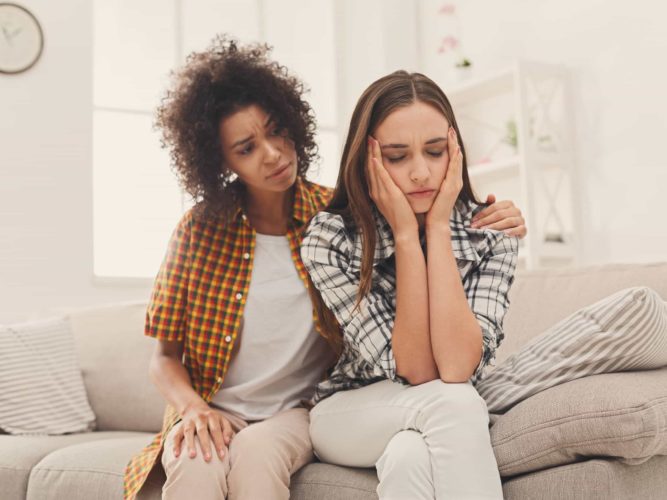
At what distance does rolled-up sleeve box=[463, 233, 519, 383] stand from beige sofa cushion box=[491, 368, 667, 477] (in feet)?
0.40

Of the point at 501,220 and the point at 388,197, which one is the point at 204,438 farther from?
the point at 501,220

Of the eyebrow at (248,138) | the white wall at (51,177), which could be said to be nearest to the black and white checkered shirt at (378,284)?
the eyebrow at (248,138)

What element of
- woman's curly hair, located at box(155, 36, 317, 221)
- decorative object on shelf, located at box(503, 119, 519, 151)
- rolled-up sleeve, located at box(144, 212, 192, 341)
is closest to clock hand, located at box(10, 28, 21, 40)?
woman's curly hair, located at box(155, 36, 317, 221)

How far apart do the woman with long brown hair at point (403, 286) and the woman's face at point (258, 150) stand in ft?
0.56

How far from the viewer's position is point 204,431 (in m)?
1.44

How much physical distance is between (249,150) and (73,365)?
1042 millimetres

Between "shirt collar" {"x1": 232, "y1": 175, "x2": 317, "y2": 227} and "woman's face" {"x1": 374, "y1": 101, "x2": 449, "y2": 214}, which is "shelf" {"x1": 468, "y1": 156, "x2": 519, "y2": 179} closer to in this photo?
"shirt collar" {"x1": 232, "y1": 175, "x2": 317, "y2": 227}

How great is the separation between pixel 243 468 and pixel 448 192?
601 mm

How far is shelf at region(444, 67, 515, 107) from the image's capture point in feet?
11.8

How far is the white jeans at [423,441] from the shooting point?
3.85ft

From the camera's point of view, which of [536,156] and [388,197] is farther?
[536,156]

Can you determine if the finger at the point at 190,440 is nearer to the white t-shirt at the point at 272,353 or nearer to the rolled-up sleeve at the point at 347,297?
the white t-shirt at the point at 272,353

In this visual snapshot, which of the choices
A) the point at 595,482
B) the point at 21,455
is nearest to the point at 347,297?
the point at 595,482

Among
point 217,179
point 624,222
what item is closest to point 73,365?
point 217,179
